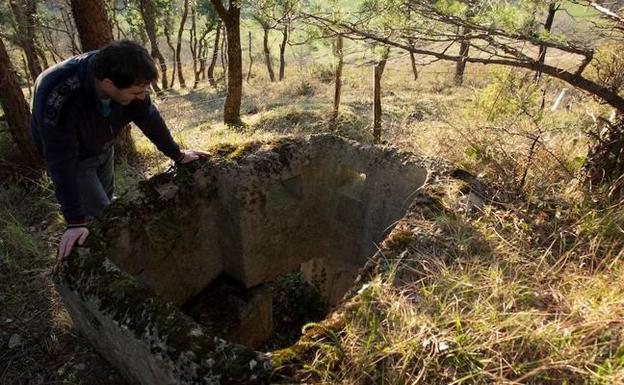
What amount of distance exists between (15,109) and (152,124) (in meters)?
3.10

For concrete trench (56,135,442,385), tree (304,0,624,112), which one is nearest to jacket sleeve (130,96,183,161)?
concrete trench (56,135,442,385)

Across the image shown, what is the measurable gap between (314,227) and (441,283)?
2.18 meters

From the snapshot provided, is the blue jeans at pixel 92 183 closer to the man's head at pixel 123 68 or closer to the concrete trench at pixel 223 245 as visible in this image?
the concrete trench at pixel 223 245

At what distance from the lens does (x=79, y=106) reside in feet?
8.11

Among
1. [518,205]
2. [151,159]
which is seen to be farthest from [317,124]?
[518,205]

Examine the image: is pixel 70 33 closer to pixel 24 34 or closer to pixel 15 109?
pixel 24 34

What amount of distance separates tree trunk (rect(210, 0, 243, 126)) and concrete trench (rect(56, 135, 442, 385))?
4.50 m

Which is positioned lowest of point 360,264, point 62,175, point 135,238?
point 360,264

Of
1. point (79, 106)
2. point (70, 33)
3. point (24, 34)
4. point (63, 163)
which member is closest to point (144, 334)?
point (63, 163)

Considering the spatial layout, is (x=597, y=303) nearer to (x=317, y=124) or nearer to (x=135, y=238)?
(x=135, y=238)

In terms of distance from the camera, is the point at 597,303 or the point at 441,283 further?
the point at 441,283

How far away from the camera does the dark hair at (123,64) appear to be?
215 centimetres

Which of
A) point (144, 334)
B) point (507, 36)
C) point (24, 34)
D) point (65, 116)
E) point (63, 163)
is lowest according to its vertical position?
point (24, 34)

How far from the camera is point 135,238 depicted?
284cm
